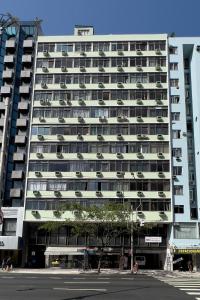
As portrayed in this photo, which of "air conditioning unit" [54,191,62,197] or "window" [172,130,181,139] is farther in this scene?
"window" [172,130,181,139]

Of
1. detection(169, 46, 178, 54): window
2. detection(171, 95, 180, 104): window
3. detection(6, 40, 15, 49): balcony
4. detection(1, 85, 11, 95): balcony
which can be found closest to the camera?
detection(171, 95, 180, 104): window

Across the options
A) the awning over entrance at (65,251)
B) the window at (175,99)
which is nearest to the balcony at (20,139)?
the awning over entrance at (65,251)

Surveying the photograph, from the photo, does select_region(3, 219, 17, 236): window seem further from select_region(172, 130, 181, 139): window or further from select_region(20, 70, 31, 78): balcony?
select_region(172, 130, 181, 139): window

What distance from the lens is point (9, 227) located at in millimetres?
68938

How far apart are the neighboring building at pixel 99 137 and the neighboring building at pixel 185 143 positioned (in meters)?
1.43

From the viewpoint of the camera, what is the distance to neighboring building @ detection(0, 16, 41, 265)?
68688mm

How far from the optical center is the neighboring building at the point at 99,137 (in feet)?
227

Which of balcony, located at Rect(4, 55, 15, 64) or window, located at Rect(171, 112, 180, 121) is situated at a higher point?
balcony, located at Rect(4, 55, 15, 64)

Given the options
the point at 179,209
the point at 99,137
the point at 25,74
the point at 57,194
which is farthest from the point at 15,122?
the point at 179,209

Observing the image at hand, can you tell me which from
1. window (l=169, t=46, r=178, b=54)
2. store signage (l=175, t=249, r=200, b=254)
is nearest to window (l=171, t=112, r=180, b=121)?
window (l=169, t=46, r=178, b=54)

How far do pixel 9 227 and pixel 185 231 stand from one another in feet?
92.2

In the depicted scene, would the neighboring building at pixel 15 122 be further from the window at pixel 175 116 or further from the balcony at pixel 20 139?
the window at pixel 175 116

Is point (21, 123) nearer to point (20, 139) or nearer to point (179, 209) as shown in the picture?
point (20, 139)

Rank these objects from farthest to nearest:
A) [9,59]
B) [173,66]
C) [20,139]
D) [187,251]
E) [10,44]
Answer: [10,44] → [9,59] → [173,66] → [20,139] → [187,251]
